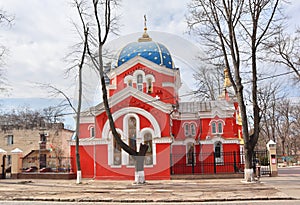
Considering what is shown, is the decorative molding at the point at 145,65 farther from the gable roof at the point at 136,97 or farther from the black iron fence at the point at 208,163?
the black iron fence at the point at 208,163

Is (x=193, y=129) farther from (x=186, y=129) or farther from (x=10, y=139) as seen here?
(x=10, y=139)

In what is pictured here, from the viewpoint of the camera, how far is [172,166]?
2159cm

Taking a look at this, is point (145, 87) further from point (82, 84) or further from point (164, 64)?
point (82, 84)

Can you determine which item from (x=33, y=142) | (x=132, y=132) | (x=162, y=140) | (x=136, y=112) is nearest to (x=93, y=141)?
(x=132, y=132)

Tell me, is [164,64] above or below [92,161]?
above

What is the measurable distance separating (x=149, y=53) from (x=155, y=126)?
7120 millimetres

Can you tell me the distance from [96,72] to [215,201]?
10732 mm

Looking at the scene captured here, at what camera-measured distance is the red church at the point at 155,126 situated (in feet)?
68.2

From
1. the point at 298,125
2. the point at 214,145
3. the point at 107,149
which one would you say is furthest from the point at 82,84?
the point at 298,125

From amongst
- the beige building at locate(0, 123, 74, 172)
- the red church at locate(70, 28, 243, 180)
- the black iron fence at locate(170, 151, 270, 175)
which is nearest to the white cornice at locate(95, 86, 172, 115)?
the red church at locate(70, 28, 243, 180)

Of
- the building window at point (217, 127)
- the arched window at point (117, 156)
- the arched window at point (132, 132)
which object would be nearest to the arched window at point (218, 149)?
the building window at point (217, 127)

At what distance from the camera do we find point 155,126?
2067cm

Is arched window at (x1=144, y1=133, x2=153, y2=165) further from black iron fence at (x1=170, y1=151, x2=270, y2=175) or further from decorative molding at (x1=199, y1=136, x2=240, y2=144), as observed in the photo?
decorative molding at (x1=199, y1=136, x2=240, y2=144)

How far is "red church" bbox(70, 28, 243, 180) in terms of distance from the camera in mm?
20781
